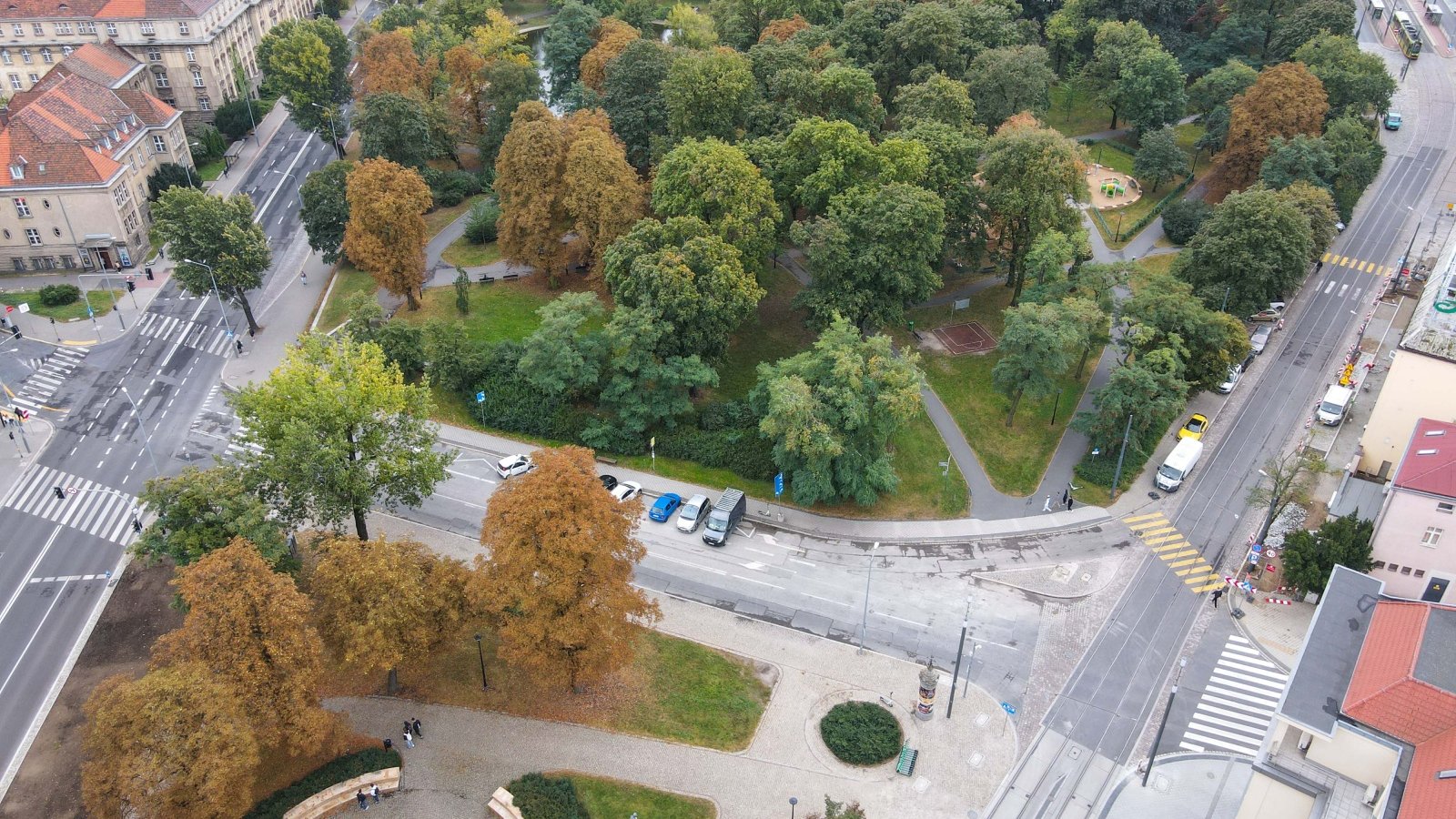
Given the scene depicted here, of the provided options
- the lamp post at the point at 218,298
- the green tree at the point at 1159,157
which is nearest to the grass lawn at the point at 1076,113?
the green tree at the point at 1159,157

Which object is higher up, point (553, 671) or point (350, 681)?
point (553, 671)

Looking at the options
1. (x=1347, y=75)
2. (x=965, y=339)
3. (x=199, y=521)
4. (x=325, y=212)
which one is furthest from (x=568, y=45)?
(x=199, y=521)

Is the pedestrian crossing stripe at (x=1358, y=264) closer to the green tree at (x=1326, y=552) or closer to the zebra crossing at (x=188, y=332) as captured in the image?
the green tree at (x=1326, y=552)

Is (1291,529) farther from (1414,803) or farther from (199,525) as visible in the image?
(199,525)

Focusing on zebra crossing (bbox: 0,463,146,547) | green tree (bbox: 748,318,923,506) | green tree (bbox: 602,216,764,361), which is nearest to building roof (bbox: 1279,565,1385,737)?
green tree (bbox: 748,318,923,506)

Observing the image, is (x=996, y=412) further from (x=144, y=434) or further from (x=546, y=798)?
(x=144, y=434)

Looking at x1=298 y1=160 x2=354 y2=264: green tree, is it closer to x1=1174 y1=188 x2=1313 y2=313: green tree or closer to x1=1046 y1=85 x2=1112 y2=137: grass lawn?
x1=1174 y1=188 x2=1313 y2=313: green tree

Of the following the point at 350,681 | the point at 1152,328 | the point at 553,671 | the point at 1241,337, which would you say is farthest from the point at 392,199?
the point at 1241,337
